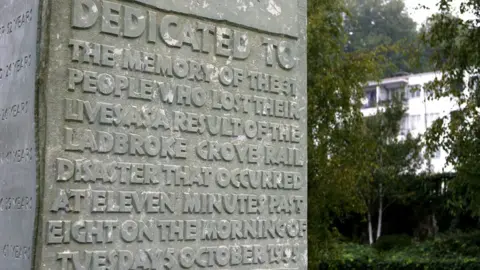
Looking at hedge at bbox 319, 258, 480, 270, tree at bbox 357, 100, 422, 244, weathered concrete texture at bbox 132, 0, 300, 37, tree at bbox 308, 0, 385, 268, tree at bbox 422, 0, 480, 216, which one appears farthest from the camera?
tree at bbox 357, 100, 422, 244

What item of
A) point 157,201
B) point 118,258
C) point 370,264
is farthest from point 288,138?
point 370,264

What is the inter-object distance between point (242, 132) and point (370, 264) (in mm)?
14826

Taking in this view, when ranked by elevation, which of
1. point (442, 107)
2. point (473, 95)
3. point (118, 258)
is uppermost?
point (442, 107)

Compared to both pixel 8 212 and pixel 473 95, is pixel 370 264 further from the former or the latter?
pixel 8 212

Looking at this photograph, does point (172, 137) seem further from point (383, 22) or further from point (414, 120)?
point (383, 22)

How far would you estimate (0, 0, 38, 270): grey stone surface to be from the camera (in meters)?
4.71

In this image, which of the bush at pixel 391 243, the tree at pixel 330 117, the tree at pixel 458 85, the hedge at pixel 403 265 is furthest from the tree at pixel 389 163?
the tree at pixel 458 85

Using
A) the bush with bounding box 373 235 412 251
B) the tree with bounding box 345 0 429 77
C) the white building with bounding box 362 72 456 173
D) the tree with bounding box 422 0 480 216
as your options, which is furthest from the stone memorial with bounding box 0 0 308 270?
the tree with bounding box 345 0 429 77

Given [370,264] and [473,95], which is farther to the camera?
[370,264]

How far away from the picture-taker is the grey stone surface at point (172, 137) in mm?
4727

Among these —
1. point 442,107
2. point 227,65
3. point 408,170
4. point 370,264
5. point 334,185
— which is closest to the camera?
point 227,65

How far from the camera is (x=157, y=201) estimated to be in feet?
16.6

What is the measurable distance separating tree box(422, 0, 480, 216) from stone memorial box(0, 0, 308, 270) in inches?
282

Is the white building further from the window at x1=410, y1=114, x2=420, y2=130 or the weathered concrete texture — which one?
the weathered concrete texture
